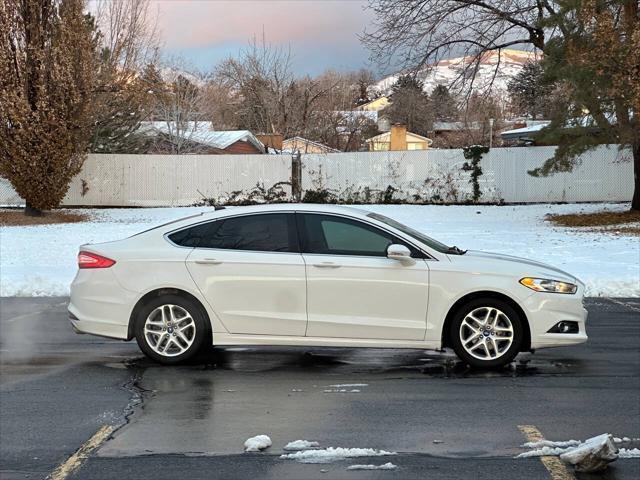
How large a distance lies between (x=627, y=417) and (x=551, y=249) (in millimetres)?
12469

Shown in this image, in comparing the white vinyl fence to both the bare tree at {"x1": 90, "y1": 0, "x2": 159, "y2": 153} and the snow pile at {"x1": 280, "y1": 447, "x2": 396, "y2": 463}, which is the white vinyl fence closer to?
the bare tree at {"x1": 90, "y1": 0, "x2": 159, "y2": 153}

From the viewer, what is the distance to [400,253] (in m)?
7.22

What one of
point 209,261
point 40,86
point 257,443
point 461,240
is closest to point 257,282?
point 209,261

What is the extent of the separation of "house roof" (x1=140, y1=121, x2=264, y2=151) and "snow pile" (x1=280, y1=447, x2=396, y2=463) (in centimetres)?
4070

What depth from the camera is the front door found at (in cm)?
724

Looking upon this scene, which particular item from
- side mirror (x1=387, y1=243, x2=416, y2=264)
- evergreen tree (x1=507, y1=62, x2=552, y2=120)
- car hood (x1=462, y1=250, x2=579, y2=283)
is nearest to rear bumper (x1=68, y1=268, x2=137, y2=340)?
side mirror (x1=387, y1=243, x2=416, y2=264)

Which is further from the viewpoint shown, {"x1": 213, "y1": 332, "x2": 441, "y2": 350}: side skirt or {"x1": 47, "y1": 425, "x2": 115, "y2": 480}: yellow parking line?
{"x1": 213, "y1": 332, "x2": 441, "y2": 350}: side skirt

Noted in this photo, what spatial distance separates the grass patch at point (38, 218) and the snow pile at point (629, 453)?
80.3 ft

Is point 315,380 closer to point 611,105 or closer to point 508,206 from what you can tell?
point 611,105

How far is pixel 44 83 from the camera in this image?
85.2 ft

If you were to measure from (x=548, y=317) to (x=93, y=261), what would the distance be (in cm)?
445

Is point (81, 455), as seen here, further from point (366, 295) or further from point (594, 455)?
point (594, 455)

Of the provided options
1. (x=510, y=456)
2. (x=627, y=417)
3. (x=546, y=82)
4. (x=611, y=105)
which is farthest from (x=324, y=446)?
(x=546, y=82)

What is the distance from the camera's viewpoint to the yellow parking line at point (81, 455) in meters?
4.72
